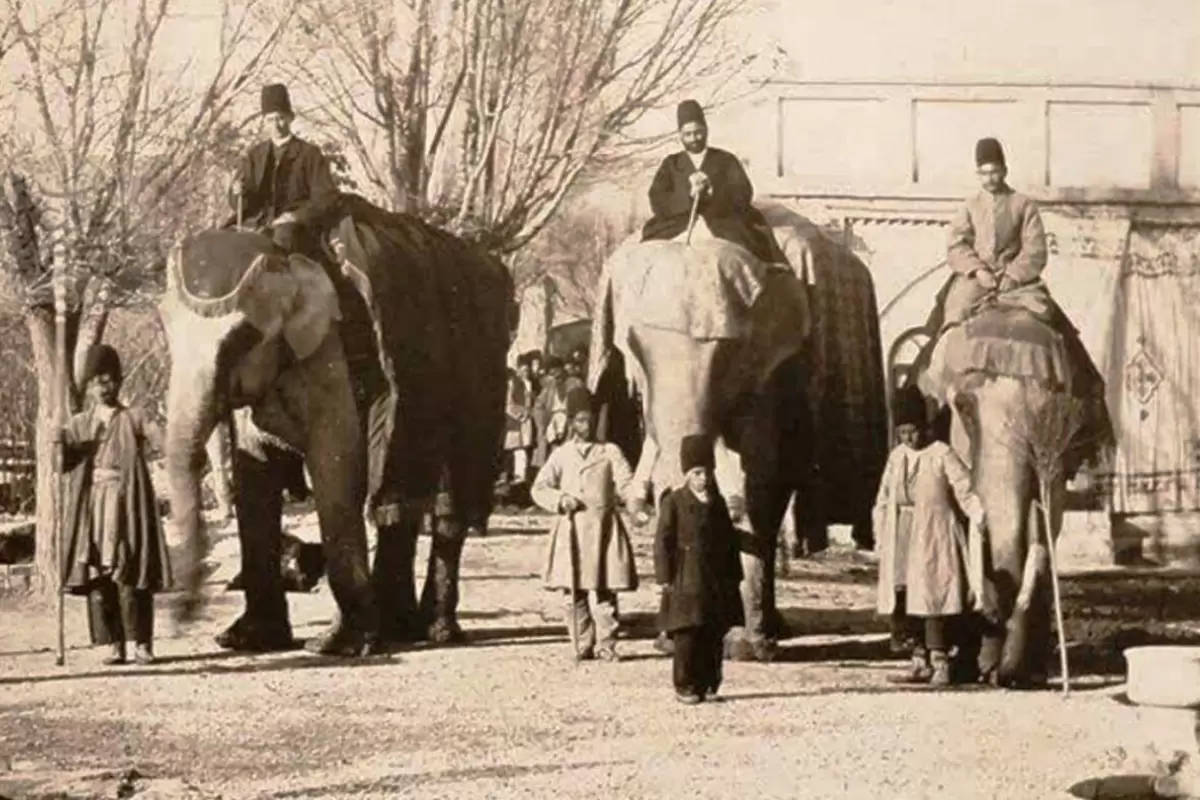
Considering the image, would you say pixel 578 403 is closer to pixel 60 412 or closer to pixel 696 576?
pixel 696 576

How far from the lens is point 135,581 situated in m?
5.54

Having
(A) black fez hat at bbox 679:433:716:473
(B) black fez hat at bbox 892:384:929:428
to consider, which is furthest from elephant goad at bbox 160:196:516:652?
(B) black fez hat at bbox 892:384:929:428

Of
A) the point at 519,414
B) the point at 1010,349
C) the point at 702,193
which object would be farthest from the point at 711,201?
the point at 519,414

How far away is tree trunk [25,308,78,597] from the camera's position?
19.7 ft

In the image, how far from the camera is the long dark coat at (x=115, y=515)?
5.56 metres

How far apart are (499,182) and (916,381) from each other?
1538 mm

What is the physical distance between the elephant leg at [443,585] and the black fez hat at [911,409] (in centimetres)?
121

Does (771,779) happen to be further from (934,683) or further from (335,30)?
(335,30)

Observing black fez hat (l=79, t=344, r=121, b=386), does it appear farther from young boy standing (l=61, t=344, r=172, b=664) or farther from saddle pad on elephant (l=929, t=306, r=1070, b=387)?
saddle pad on elephant (l=929, t=306, r=1070, b=387)

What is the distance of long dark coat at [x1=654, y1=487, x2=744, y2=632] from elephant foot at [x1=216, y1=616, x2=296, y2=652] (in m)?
1.09

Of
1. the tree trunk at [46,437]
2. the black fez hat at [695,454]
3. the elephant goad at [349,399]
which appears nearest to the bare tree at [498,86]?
the elephant goad at [349,399]

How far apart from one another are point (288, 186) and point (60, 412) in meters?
0.73

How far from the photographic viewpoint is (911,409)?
5.55 meters

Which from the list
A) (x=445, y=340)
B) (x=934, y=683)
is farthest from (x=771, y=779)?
(x=445, y=340)
